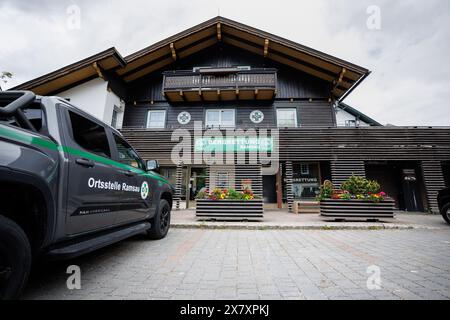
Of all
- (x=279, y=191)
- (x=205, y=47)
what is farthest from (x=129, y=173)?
(x=205, y=47)

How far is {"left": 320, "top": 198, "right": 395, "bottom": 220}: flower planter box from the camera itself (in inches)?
267

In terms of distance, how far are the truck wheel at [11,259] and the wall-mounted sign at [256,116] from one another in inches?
476

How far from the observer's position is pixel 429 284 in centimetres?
232

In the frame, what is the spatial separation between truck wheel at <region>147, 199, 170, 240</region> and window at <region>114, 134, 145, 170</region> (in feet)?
3.51

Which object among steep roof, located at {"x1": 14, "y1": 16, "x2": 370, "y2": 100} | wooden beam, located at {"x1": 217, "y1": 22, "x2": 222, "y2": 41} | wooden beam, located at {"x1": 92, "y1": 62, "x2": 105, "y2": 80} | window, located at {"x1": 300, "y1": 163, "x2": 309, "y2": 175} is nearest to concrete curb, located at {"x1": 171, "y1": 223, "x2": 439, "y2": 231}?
window, located at {"x1": 300, "y1": 163, "x2": 309, "y2": 175}

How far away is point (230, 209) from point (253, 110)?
7.98 meters

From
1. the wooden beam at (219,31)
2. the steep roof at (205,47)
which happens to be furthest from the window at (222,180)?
the wooden beam at (219,31)

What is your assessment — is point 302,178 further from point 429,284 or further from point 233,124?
point 429,284

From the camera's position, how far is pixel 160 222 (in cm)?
452

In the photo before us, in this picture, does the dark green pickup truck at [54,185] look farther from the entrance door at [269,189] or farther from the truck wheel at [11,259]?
the entrance door at [269,189]

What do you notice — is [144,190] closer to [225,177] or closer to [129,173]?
[129,173]

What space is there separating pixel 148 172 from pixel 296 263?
3.21 meters

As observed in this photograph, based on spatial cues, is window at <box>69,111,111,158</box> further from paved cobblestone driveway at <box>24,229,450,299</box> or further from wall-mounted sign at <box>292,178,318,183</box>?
wall-mounted sign at <box>292,178,318,183</box>
